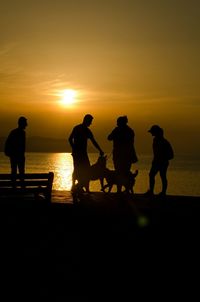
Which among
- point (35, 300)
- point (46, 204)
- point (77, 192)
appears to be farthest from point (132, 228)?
point (35, 300)

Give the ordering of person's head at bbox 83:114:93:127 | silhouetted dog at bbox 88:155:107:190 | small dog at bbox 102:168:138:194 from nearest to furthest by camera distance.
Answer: person's head at bbox 83:114:93:127 → small dog at bbox 102:168:138:194 → silhouetted dog at bbox 88:155:107:190

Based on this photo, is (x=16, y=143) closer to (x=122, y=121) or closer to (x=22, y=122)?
(x=22, y=122)

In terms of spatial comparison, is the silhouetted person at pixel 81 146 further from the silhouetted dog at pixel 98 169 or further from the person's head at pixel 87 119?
the silhouetted dog at pixel 98 169

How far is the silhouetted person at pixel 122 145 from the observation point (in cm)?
1475

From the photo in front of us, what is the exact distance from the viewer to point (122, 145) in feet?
48.4

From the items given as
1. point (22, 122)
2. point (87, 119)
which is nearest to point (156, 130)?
point (87, 119)

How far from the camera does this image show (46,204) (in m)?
12.3

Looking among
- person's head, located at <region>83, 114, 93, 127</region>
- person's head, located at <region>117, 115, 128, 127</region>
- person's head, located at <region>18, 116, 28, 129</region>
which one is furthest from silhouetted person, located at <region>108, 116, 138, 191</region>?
Result: person's head, located at <region>18, 116, 28, 129</region>

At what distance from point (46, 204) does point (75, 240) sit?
1189mm

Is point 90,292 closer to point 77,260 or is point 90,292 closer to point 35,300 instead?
point 35,300

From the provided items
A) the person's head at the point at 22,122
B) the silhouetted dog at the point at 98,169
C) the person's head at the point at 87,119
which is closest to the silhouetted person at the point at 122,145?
the person's head at the point at 87,119

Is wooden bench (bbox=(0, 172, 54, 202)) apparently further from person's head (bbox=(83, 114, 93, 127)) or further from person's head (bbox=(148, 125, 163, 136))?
person's head (bbox=(148, 125, 163, 136))

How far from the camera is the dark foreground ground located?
8961mm

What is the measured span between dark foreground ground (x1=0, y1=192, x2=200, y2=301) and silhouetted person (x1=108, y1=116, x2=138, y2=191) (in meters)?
1.14
